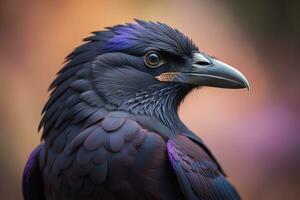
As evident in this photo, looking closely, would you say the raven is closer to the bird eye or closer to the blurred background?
the bird eye

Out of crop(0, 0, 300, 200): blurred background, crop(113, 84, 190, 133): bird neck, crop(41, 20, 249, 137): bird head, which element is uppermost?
crop(41, 20, 249, 137): bird head

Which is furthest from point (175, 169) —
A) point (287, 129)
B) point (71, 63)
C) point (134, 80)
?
point (287, 129)

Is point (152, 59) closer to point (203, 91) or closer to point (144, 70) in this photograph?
point (144, 70)

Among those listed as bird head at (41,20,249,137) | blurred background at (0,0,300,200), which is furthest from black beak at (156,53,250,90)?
blurred background at (0,0,300,200)

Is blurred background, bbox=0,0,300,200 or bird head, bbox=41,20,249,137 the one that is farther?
blurred background, bbox=0,0,300,200

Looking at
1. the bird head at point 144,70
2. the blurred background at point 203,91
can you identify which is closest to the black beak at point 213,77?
the bird head at point 144,70

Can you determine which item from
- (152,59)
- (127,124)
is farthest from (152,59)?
(127,124)

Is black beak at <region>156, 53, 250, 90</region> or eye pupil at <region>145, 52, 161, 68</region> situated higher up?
eye pupil at <region>145, 52, 161, 68</region>

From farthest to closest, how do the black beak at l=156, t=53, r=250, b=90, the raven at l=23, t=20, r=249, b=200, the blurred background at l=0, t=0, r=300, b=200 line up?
the blurred background at l=0, t=0, r=300, b=200
the black beak at l=156, t=53, r=250, b=90
the raven at l=23, t=20, r=249, b=200
